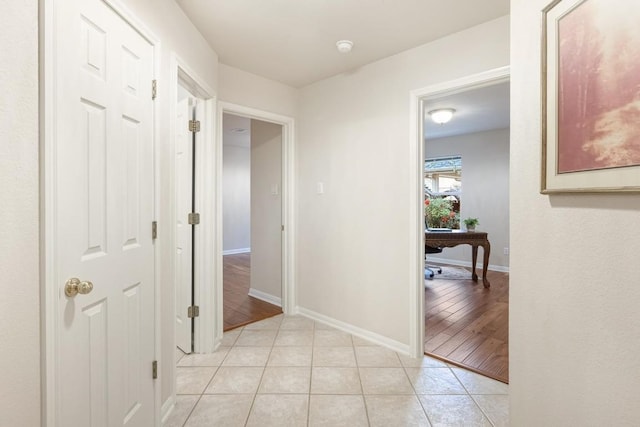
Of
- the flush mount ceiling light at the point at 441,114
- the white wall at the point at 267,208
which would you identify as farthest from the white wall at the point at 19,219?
the flush mount ceiling light at the point at 441,114

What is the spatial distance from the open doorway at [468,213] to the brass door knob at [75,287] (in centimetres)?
211

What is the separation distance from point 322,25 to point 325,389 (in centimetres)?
240

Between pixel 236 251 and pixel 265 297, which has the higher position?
pixel 236 251

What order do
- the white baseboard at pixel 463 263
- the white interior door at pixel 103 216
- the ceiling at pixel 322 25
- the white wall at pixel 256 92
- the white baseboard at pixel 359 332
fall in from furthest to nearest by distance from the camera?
the white baseboard at pixel 463 263, the white wall at pixel 256 92, the white baseboard at pixel 359 332, the ceiling at pixel 322 25, the white interior door at pixel 103 216

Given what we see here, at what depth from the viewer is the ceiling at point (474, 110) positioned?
3.70m

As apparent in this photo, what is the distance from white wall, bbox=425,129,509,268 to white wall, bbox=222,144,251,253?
4.41 m

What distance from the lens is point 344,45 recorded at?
2.39m

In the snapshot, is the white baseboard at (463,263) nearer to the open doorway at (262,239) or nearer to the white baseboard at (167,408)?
the open doorway at (262,239)

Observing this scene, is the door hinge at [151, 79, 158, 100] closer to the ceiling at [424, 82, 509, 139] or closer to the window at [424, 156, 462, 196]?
the ceiling at [424, 82, 509, 139]

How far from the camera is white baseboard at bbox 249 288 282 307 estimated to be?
375cm

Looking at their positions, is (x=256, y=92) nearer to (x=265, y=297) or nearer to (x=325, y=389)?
(x=265, y=297)

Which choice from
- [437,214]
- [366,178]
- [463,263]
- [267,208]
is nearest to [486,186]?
[437,214]

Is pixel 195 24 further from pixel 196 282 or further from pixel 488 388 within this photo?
pixel 488 388

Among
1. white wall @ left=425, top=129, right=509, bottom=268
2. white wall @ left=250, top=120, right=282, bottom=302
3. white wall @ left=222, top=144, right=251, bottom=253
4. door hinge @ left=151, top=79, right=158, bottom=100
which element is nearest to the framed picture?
door hinge @ left=151, top=79, right=158, bottom=100
